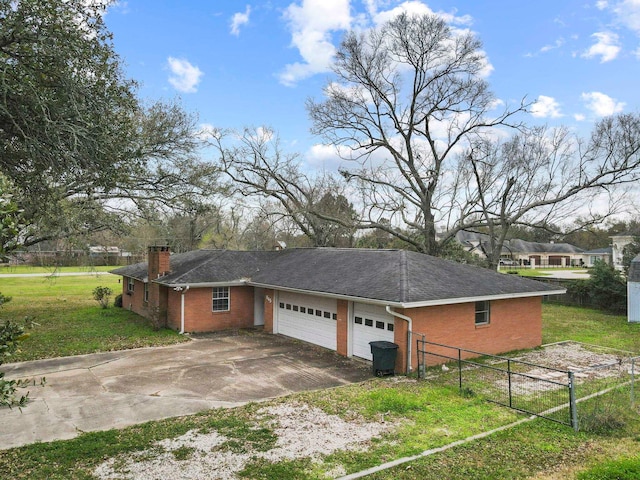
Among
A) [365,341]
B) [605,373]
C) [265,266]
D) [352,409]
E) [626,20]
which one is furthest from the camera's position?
[265,266]

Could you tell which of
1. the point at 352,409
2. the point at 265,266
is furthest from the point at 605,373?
the point at 265,266

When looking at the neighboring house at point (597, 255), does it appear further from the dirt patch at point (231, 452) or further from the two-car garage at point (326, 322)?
the dirt patch at point (231, 452)

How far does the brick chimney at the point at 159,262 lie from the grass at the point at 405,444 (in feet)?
39.0

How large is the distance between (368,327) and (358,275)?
2.09m

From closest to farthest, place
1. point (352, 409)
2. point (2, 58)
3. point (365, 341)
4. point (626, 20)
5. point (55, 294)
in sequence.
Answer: point (2, 58)
point (352, 409)
point (365, 341)
point (626, 20)
point (55, 294)

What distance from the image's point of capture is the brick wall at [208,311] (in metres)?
18.2

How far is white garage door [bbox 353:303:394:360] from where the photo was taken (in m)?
13.0

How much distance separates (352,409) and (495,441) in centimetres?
296

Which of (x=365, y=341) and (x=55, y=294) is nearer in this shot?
(x=365, y=341)

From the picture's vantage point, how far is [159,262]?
64.0 feet

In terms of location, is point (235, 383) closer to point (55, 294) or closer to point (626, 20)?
point (626, 20)

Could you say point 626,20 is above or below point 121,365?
above

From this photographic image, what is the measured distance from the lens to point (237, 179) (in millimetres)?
29906

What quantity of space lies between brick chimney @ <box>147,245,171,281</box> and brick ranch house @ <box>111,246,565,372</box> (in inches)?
1.9
